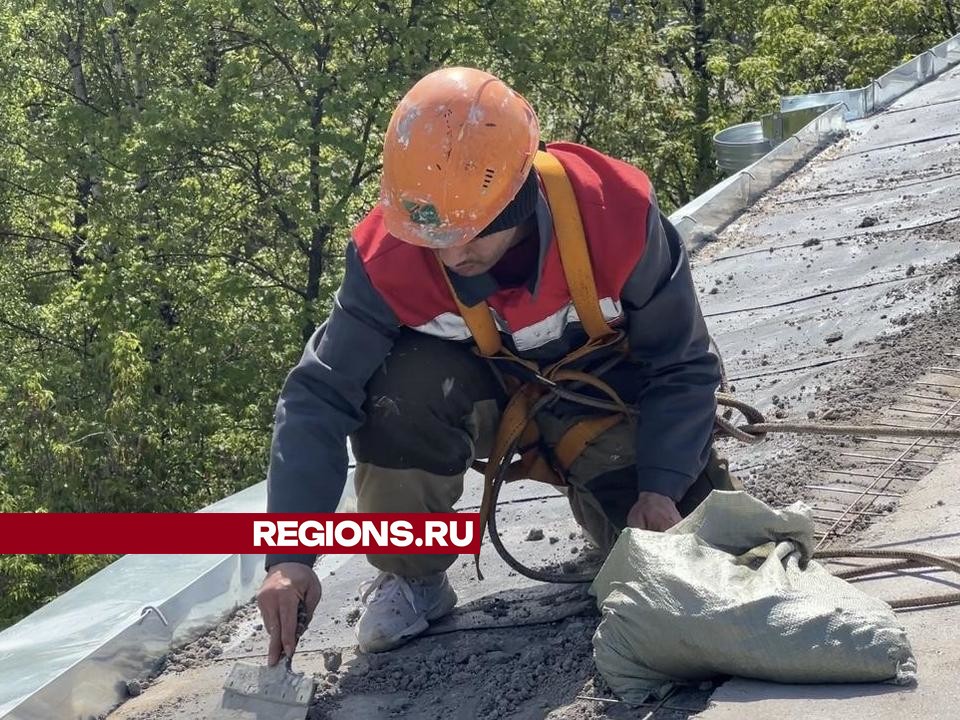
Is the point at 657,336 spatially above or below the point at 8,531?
above

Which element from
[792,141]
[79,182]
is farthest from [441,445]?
[79,182]

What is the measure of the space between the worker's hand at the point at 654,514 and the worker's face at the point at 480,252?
0.68 m

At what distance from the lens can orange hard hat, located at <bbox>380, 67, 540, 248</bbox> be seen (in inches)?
114

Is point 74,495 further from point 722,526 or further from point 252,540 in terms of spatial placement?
point 722,526

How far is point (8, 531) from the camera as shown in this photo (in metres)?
9.59

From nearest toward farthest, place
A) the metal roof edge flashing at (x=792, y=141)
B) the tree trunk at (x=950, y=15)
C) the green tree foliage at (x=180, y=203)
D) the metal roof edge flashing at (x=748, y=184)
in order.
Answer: the metal roof edge flashing at (x=748, y=184), the metal roof edge flashing at (x=792, y=141), the green tree foliage at (x=180, y=203), the tree trunk at (x=950, y=15)

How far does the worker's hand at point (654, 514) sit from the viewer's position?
3098 mm

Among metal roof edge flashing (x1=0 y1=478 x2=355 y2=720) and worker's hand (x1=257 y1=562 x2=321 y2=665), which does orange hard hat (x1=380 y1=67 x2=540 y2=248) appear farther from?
metal roof edge flashing (x1=0 y1=478 x2=355 y2=720)

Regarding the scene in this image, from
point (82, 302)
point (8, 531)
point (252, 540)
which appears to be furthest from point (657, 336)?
point (82, 302)

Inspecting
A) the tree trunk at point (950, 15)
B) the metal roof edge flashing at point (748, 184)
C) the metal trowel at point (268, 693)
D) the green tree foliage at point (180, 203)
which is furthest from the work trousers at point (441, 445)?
the tree trunk at point (950, 15)

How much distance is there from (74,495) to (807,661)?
463 inches

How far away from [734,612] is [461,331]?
1.03m

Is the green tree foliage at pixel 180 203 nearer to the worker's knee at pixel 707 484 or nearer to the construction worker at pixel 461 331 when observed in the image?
the construction worker at pixel 461 331

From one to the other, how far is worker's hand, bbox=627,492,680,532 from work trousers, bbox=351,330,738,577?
9.5 inches
